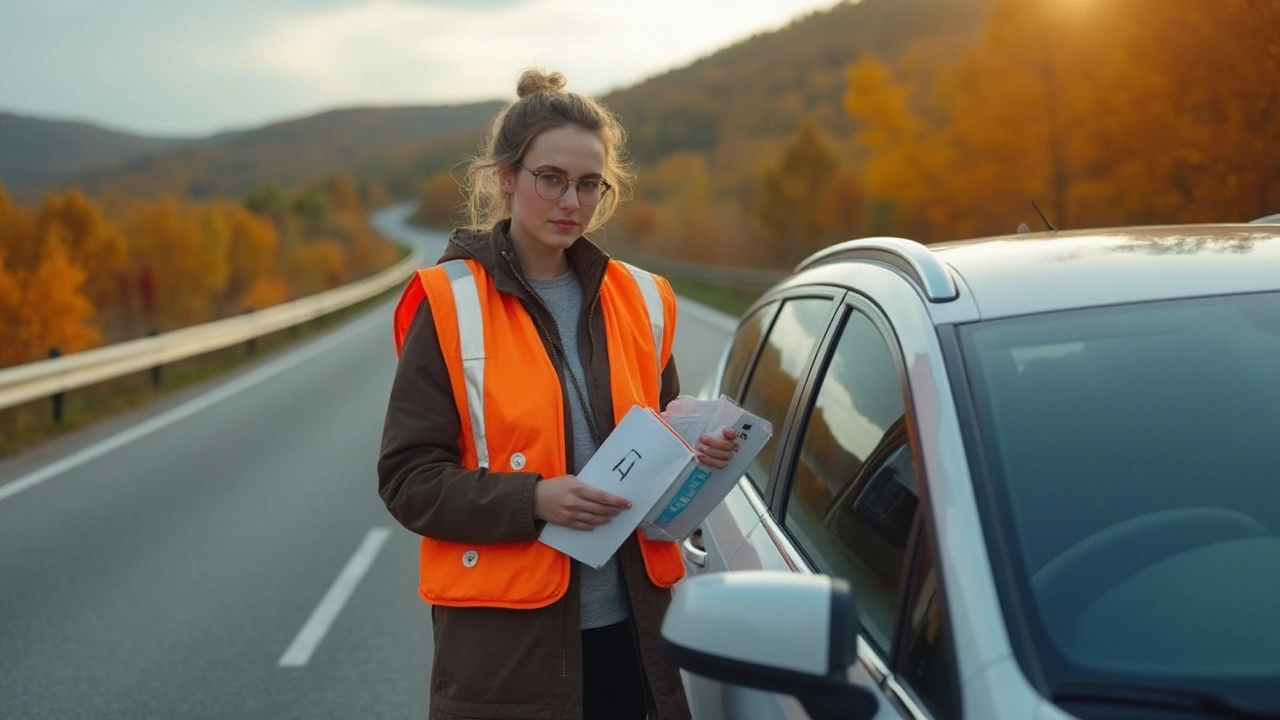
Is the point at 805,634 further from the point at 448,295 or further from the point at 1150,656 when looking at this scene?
the point at 448,295

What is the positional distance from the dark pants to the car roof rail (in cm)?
95

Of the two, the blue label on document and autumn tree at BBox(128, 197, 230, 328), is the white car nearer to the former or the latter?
the blue label on document

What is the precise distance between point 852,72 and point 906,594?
46.3 meters

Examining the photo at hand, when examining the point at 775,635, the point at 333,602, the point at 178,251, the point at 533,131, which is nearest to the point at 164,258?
the point at 178,251

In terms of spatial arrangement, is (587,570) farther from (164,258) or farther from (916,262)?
(164,258)

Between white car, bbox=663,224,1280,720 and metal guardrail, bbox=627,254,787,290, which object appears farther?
metal guardrail, bbox=627,254,787,290

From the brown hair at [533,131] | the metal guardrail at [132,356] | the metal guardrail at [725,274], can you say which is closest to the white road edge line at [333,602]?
the brown hair at [533,131]

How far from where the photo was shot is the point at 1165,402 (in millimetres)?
2270

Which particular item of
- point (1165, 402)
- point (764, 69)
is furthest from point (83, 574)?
point (764, 69)

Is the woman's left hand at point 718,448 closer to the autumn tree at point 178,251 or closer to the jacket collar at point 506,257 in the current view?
the jacket collar at point 506,257

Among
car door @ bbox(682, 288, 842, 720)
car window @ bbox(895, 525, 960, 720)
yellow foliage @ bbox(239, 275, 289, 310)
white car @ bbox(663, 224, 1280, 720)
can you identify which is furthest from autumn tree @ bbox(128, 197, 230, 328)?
car window @ bbox(895, 525, 960, 720)

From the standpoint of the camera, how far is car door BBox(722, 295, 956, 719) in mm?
1988

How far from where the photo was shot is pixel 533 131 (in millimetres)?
2797

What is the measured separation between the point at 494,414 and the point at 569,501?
0.24 meters
